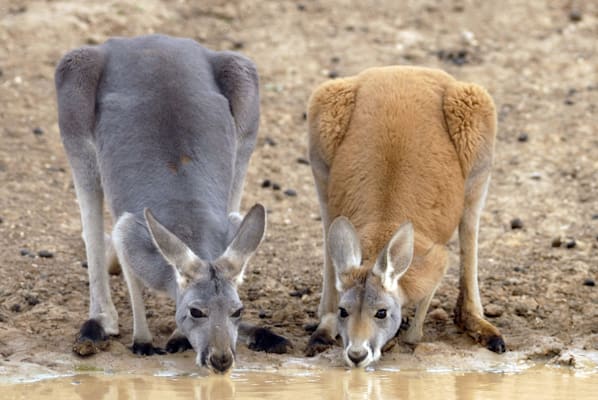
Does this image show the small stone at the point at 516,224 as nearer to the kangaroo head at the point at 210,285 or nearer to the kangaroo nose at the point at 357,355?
the kangaroo nose at the point at 357,355

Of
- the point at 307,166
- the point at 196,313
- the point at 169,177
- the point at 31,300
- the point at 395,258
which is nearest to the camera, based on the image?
the point at 196,313

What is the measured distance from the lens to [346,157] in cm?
677

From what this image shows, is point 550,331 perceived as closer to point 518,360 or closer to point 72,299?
point 518,360

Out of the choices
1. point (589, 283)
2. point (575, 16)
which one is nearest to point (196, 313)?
point (589, 283)

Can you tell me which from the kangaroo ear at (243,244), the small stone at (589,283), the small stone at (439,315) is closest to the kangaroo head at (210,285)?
the kangaroo ear at (243,244)

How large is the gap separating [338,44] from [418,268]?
206 inches

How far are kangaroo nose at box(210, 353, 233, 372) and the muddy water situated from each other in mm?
240

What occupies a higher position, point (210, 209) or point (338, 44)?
point (338, 44)

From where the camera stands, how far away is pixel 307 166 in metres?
9.66

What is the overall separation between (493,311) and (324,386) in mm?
1495

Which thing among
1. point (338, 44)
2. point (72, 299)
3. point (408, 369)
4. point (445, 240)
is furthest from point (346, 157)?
point (338, 44)

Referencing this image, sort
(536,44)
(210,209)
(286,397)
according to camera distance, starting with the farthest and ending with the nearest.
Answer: (536,44)
(210,209)
(286,397)

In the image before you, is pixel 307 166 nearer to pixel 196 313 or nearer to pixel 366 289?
pixel 366 289

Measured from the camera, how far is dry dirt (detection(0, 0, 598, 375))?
6.93m
